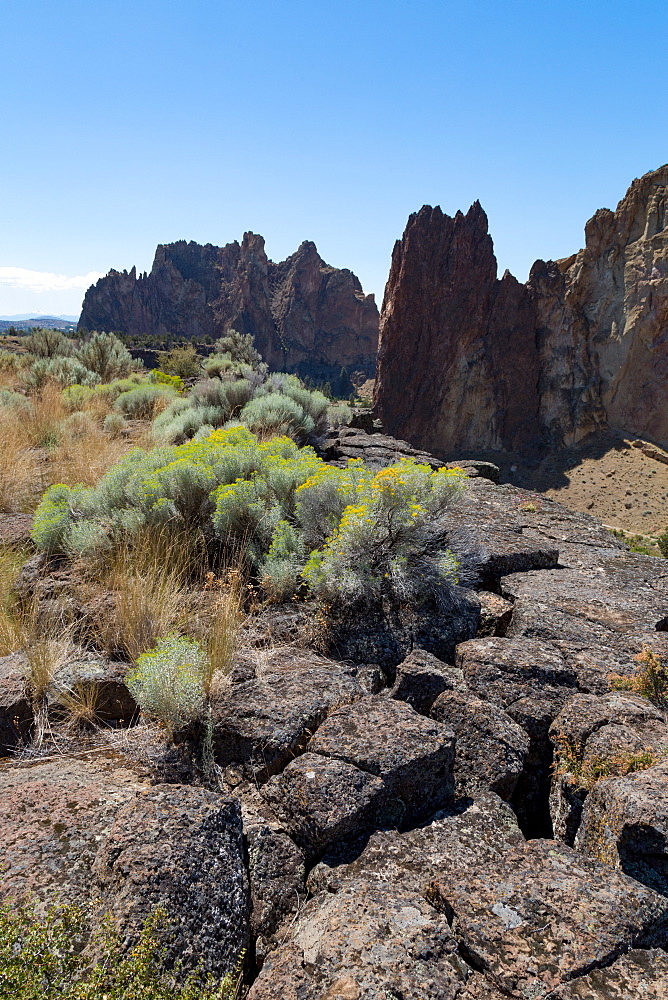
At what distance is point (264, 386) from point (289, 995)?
8.46 metres

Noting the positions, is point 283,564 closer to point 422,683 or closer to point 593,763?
point 422,683

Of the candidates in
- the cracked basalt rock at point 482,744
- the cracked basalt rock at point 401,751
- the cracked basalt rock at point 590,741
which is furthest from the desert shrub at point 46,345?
the cracked basalt rock at point 590,741

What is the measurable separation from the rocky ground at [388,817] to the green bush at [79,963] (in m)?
0.08

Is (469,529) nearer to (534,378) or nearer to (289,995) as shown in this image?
(289,995)

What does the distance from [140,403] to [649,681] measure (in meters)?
7.82

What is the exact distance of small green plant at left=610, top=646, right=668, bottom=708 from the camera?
2.45m

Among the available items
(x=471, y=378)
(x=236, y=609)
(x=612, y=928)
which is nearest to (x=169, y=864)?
(x=612, y=928)

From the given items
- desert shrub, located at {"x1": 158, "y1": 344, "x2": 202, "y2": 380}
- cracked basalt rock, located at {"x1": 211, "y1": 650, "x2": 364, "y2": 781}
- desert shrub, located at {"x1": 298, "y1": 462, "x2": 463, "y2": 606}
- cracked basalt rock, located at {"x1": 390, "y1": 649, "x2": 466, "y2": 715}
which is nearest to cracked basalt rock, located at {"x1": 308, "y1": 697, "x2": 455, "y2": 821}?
cracked basalt rock, located at {"x1": 211, "y1": 650, "x2": 364, "y2": 781}

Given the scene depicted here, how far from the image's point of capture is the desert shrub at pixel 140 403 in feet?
26.2

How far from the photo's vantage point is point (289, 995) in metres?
1.31

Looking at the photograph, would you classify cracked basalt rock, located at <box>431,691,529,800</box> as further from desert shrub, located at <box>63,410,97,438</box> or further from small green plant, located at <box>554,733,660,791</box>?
desert shrub, located at <box>63,410,97,438</box>

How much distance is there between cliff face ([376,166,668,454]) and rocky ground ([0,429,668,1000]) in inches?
1950

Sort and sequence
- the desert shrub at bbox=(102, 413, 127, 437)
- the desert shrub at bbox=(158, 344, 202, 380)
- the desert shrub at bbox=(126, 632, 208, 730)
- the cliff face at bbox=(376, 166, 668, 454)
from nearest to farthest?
the desert shrub at bbox=(126, 632, 208, 730)
the desert shrub at bbox=(102, 413, 127, 437)
the desert shrub at bbox=(158, 344, 202, 380)
the cliff face at bbox=(376, 166, 668, 454)

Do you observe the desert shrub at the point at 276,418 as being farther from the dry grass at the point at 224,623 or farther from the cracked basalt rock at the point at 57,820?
the cracked basalt rock at the point at 57,820
